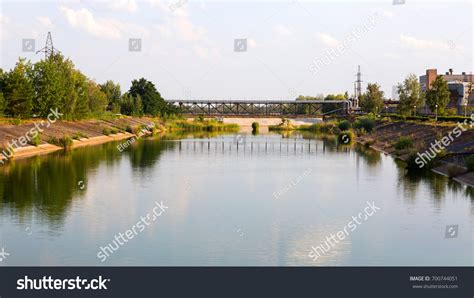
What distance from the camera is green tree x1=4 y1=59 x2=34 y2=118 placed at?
204ft

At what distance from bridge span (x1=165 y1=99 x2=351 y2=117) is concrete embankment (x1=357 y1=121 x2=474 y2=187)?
81.8m

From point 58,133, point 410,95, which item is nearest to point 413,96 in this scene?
point 410,95

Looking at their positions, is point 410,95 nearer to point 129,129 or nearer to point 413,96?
point 413,96

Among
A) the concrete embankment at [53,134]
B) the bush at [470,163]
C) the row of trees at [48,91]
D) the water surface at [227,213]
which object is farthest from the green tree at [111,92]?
the bush at [470,163]

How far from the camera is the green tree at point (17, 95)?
2452 inches

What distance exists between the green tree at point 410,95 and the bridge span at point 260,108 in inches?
2294

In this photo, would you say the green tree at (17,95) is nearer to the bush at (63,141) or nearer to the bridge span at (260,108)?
the bush at (63,141)

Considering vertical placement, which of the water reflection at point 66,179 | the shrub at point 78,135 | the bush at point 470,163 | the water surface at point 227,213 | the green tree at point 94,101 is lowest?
the water surface at point 227,213

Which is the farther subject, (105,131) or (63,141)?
(105,131)

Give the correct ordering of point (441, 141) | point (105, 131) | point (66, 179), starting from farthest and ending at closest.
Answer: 1. point (105, 131)
2. point (441, 141)
3. point (66, 179)

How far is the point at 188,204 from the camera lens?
96.3 ft

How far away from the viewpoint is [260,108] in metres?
182

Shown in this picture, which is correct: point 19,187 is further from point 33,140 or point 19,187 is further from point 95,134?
point 95,134

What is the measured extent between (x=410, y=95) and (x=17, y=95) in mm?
56227
